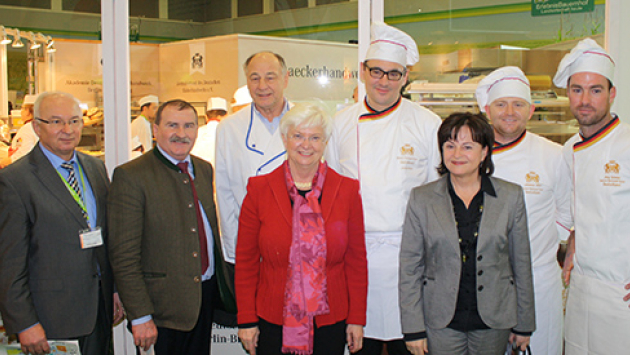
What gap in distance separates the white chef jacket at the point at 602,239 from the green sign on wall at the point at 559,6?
5.79 feet

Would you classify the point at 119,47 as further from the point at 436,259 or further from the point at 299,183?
the point at 436,259

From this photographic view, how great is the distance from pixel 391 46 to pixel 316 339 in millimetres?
1342

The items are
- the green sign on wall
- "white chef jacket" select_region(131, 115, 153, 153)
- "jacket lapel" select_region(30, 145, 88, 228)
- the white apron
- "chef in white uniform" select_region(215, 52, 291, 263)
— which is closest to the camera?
"jacket lapel" select_region(30, 145, 88, 228)

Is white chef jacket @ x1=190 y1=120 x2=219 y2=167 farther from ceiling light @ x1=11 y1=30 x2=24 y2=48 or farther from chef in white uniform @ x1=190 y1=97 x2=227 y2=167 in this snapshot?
ceiling light @ x1=11 y1=30 x2=24 y2=48

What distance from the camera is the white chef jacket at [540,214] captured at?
2.32 meters

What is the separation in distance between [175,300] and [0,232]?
75cm

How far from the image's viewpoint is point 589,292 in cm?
233

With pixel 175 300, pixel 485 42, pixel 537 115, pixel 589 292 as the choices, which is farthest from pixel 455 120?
pixel 485 42

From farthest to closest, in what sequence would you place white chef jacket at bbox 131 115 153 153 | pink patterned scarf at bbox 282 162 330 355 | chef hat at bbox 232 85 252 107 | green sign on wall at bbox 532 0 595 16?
green sign on wall at bbox 532 0 595 16 → chef hat at bbox 232 85 252 107 → white chef jacket at bbox 131 115 153 153 → pink patterned scarf at bbox 282 162 330 355

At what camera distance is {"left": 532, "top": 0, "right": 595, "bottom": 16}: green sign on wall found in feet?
12.1

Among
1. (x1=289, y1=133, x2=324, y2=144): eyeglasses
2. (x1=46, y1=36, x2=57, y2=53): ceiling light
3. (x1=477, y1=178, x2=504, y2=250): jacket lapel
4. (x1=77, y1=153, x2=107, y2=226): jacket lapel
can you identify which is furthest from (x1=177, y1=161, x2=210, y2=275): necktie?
(x1=46, y1=36, x2=57, y2=53): ceiling light

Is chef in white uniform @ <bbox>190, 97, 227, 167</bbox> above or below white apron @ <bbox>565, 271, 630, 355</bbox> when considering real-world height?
above

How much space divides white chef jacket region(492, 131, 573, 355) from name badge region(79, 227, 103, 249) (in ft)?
5.97

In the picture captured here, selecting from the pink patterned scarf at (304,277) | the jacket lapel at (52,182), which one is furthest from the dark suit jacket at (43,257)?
the pink patterned scarf at (304,277)
